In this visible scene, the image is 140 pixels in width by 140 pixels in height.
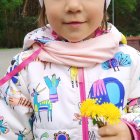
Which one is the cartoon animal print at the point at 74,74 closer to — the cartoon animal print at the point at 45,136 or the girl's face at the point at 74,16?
the girl's face at the point at 74,16

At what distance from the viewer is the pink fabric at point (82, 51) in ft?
6.18

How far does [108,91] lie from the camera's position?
1.87 metres

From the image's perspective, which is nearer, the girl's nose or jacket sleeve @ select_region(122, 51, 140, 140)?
the girl's nose

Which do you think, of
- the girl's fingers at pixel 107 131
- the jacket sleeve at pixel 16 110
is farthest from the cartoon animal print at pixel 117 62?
the girl's fingers at pixel 107 131

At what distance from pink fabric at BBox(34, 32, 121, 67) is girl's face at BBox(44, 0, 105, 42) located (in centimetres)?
6

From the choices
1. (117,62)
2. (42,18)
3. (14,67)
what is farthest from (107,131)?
(42,18)

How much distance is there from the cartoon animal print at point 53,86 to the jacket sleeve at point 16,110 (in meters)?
0.09

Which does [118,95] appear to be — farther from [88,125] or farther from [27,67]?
[27,67]

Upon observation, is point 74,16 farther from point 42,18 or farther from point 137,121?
point 137,121

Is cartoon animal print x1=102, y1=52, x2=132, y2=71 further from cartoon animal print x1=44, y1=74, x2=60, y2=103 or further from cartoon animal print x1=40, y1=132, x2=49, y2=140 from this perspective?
cartoon animal print x1=40, y1=132, x2=49, y2=140

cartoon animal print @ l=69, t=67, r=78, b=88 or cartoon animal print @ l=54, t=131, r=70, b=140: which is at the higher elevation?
cartoon animal print @ l=69, t=67, r=78, b=88

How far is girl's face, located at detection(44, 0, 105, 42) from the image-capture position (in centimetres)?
175

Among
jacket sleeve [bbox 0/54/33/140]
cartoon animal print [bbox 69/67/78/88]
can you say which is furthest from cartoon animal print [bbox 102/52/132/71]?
jacket sleeve [bbox 0/54/33/140]

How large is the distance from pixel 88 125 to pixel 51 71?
276 millimetres
